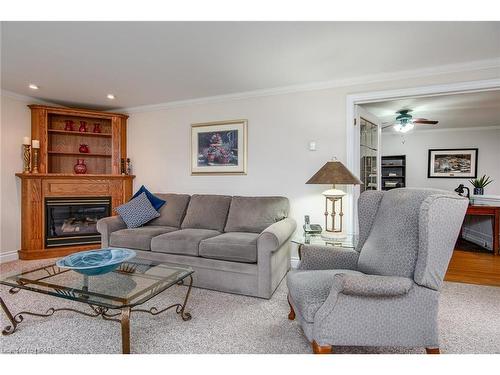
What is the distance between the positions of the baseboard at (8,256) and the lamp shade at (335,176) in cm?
398

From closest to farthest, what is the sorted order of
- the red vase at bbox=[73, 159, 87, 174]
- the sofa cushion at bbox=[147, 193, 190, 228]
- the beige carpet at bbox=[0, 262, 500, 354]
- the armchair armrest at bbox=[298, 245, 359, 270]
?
the beige carpet at bbox=[0, 262, 500, 354], the armchair armrest at bbox=[298, 245, 359, 270], the sofa cushion at bbox=[147, 193, 190, 228], the red vase at bbox=[73, 159, 87, 174]

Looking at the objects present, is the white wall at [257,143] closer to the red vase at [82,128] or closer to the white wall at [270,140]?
the white wall at [270,140]

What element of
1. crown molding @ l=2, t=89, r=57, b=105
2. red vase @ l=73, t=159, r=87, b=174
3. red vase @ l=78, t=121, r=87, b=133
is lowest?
red vase @ l=73, t=159, r=87, b=174

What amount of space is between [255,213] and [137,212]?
150 centimetres

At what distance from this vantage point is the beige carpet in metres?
1.71

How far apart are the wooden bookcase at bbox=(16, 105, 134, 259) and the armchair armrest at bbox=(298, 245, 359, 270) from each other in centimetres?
321

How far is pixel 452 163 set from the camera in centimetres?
568

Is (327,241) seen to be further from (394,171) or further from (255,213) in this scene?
(394,171)

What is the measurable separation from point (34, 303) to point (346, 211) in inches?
123

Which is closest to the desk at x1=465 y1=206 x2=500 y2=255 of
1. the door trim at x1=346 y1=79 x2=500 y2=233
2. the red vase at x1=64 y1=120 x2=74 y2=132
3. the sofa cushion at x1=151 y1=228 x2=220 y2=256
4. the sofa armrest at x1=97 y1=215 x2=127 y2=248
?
the door trim at x1=346 y1=79 x2=500 y2=233

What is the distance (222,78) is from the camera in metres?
3.05

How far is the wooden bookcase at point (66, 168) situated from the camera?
11.9 ft

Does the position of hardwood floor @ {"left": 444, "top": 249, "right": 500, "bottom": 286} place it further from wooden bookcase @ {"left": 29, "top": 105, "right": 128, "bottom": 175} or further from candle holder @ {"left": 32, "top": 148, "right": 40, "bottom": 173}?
candle holder @ {"left": 32, "top": 148, "right": 40, "bottom": 173}

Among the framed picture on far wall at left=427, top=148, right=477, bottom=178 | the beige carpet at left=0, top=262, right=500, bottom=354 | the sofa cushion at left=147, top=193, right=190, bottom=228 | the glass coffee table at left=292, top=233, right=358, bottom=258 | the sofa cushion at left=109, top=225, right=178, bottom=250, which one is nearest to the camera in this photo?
the beige carpet at left=0, top=262, right=500, bottom=354
